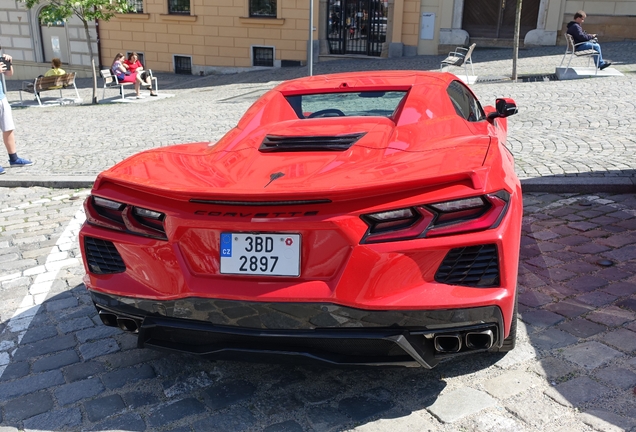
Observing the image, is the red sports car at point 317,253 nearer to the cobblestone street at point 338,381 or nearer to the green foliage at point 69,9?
the cobblestone street at point 338,381

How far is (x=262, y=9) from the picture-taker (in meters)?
23.1

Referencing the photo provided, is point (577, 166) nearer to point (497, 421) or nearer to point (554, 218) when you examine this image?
point (554, 218)

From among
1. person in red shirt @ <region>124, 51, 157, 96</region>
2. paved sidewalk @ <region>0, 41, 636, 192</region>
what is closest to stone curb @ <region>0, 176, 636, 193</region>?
paved sidewalk @ <region>0, 41, 636, 192</region>

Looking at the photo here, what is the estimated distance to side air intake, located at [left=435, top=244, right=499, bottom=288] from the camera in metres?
2.64

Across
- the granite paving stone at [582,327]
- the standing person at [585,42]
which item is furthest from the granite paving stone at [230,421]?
the standing person at [585,42]

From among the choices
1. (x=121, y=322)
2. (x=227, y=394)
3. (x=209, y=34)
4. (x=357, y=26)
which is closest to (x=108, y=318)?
(x=121, y=322)

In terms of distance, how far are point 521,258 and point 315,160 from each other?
7.77ft

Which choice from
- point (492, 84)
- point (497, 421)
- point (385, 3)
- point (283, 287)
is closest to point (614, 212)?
point (497, 421)

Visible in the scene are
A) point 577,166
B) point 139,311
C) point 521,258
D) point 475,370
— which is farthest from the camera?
point 577,166

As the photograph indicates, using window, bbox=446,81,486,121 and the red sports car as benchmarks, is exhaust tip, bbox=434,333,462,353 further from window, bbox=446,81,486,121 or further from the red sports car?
window, bbox=446,81,486,121

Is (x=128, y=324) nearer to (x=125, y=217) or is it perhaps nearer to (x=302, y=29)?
(x=125, y=217)

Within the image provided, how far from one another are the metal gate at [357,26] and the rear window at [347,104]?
19114 millimetres

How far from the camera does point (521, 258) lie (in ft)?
15.7

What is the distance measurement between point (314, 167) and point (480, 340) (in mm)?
1038
